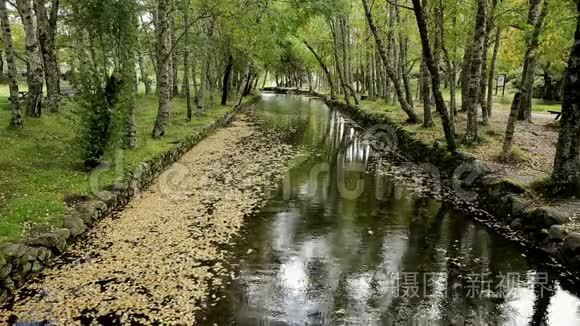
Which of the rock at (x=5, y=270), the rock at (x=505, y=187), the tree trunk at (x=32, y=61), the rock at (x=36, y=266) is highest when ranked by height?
the tree trunk at (x=32, y=61)

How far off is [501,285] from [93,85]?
1171 cm

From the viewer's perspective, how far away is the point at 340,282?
8.58 meters

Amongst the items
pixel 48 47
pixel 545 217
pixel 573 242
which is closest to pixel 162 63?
pixel 48 47

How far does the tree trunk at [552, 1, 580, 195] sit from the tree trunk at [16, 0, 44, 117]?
17.6m

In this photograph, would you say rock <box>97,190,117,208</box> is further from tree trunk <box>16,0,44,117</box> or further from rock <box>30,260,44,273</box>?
tree trunk <box>16,0,44,117</box>

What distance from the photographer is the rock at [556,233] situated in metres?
9.83

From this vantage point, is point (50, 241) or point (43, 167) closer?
point (50, 241)

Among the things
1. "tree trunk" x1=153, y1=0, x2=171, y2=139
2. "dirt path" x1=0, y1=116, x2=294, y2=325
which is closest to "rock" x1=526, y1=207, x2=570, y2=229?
"dirt path" x1=0, y1=116, x2=294, y2=325

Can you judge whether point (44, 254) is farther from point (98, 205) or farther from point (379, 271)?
point (379, 271)

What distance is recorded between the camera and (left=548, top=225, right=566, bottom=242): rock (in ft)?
32.3

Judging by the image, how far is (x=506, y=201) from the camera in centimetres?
1220

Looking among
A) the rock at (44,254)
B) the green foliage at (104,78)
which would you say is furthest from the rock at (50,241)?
the green foliage at (104,78)

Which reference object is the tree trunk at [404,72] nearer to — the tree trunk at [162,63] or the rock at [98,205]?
the tree trunk at [162,63]

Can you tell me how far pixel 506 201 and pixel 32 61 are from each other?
17.3 meters
